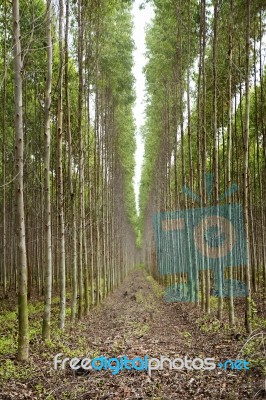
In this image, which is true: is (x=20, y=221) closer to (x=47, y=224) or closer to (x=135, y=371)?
(x=47, y=224)

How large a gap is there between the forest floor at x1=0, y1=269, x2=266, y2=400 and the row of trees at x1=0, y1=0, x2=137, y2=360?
700mm

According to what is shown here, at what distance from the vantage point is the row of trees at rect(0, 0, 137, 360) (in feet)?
25.5

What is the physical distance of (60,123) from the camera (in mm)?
9992

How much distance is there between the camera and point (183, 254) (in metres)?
20.9

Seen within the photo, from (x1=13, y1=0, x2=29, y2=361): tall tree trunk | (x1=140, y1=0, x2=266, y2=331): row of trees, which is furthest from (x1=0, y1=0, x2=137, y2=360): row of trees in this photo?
(x1=140, y1=0, x2=266, y2=331): row of trees

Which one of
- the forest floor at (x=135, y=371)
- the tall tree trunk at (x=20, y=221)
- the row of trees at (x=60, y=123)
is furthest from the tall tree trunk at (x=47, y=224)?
the tall tree trunk at (x=20, y=221)

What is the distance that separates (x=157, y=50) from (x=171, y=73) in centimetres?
136

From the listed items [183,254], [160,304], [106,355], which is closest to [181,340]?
[106,355]

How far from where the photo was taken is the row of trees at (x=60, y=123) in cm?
779

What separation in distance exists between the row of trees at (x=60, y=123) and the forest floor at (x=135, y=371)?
70 centimetres

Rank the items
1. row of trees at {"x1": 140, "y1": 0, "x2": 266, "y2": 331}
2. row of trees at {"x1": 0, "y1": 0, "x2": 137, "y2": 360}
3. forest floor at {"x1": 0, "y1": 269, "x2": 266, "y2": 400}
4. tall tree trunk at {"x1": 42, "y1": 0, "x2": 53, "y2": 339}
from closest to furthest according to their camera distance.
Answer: forest floor at {"x1": 0, "y1": 269, "x2": 266, "y2": 400} → row of trees at {"x1": 0, "y1": 0, "x2": 137, "y2": 360} → tall tree trunk at {"x1": 42, "y1": 0, "x2": 53, "y2": 339} → row of trees at {"x1": 140, "y1": 0, "x2": 266, "y2": 331}

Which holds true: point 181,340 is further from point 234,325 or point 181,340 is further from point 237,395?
point 237,395

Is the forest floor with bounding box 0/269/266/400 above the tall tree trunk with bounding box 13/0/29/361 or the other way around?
the other way around

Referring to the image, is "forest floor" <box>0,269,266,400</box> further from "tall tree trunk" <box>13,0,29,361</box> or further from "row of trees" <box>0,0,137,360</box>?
"row of trees" <box>0,0,137,360</box>
